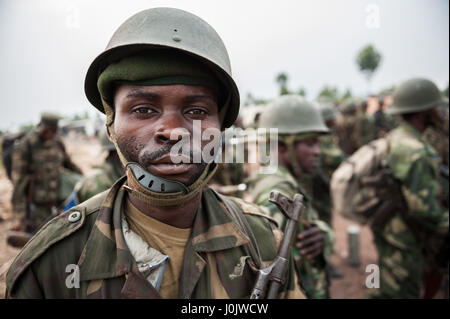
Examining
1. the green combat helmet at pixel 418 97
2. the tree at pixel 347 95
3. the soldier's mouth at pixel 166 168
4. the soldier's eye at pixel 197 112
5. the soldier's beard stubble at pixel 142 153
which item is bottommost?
the soldier's mouth at pixel 166 168

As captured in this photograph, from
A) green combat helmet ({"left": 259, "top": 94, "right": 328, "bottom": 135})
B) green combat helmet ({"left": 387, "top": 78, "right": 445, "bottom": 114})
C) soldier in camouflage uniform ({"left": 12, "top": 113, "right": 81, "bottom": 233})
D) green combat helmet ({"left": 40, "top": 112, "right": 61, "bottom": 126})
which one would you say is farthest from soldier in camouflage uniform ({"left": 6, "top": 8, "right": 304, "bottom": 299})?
soldier in camouflage uniform ({"left": 12, "top": 113, "right": 81, "bottom": 233})

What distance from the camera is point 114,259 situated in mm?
1438

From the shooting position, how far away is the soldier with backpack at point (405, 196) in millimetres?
3738

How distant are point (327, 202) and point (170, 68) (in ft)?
17.3

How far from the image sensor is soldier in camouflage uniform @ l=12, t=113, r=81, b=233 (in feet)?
19.6

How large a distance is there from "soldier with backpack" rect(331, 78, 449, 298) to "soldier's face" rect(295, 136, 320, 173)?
3.60ft

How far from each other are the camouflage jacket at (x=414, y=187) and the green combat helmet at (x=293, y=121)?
1.00m

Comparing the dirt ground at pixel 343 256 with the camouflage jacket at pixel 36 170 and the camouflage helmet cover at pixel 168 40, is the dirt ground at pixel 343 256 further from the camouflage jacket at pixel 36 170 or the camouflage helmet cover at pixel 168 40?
the camouflage helmet cover at pixel 168 40

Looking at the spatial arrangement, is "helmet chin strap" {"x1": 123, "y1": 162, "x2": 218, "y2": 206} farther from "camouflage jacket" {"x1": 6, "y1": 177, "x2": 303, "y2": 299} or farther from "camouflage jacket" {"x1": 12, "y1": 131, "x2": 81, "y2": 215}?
"camouflage jacket" {"x1": 12, "y1": 131, "x2": 81, "y2": 215}

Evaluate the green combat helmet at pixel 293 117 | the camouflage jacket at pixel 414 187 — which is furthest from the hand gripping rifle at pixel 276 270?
the camouflage jacket at pixel 414 187

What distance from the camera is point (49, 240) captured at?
1.43 meters

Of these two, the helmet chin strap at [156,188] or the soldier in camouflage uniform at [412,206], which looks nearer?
the helmet chin strap at [156,188]
